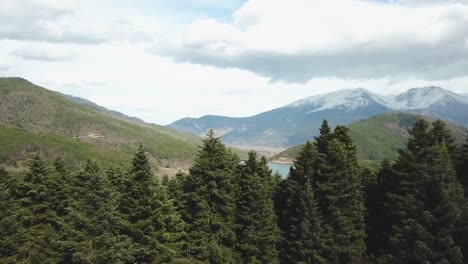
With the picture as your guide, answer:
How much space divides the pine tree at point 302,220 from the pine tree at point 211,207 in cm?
704

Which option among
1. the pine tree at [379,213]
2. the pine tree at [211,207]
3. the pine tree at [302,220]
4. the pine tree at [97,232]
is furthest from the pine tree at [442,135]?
the pine tree at [97,232]

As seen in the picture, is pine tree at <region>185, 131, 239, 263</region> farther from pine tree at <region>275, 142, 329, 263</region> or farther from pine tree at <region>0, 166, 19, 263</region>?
pine tree at <region>0, 166, 19, 263</region>

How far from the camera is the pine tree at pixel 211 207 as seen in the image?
45.2 meters

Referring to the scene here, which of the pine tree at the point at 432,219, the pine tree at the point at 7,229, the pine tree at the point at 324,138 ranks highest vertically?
the pine tree at the point at 324,138

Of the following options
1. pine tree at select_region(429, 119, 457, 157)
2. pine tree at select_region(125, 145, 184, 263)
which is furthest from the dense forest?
pine tree at select_region(429, 119, 457, 157)

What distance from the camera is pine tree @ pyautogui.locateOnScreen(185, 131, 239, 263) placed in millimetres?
45188

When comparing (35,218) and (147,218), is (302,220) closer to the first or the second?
(147,218)

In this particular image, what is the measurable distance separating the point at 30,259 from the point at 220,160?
73.6 ft

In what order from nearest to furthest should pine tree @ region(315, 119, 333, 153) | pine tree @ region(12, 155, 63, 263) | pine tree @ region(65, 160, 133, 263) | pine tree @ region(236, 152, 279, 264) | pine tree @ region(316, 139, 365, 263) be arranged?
pine tree @ region(65, 160, 133, 263)
pine tree @ region(12, 155, 63, 263)
pine tree @ region(316, 139, 365, 263)
pine tree @ region(236, 152, 279, 264)
pine tree @ region(315, 119, 333, 153)

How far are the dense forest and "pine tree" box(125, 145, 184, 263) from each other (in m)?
0.10

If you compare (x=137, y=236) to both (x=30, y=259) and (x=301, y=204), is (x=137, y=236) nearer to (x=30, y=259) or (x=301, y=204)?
(x=30, y=259)

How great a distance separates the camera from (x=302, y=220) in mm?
46500

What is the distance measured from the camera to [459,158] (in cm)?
5209

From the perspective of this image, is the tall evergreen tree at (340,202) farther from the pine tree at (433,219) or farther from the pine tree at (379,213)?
the pine tree at (433,219)
